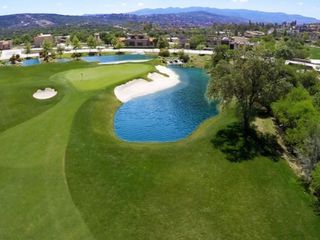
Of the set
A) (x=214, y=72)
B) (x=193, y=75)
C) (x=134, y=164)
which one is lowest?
(x=193, y=75)

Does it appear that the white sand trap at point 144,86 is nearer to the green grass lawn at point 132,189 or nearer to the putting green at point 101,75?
the putting green at point 101,75

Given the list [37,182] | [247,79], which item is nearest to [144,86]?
[247,79]

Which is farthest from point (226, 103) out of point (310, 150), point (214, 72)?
point (310, 150)

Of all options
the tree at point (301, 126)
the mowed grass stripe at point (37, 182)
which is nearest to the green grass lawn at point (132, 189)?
the mowed grass stripe at point (37, 182)

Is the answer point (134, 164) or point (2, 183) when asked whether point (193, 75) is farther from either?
point (2, 183)

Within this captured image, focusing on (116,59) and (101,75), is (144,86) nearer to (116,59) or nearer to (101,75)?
(101,75)

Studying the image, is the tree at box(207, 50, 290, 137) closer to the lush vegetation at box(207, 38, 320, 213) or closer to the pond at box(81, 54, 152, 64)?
the lush vegetation at box(207, 38, 320, 213)
